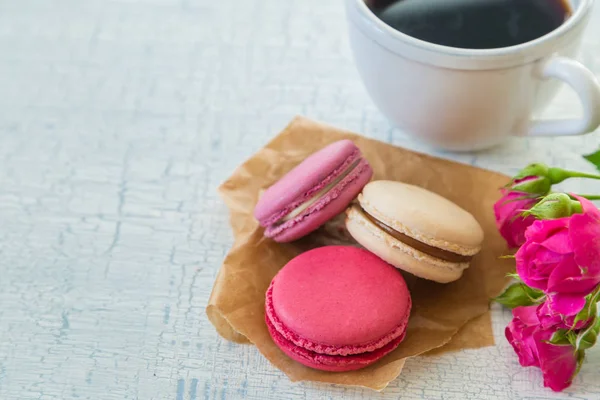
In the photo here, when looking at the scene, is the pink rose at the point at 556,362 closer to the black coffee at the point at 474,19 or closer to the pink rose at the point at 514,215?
the pink rose at the point at 514,215

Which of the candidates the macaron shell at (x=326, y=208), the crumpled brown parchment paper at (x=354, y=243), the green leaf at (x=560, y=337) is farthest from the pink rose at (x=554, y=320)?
the macaron shell at (x=326, y=208)

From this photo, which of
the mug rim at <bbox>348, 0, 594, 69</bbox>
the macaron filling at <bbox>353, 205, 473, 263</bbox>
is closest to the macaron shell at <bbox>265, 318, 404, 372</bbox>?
the macaron filling at <bbox>353, 205, 473, 263</bbox>

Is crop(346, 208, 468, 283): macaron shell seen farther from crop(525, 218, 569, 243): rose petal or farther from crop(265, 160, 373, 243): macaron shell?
crop(525, 218, 569, 243): rose petal

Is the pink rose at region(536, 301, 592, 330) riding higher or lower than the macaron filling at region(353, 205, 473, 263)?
higher

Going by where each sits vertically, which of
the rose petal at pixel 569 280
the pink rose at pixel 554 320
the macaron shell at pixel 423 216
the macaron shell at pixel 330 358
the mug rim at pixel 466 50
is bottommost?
the macaron shell at pixel 330 358

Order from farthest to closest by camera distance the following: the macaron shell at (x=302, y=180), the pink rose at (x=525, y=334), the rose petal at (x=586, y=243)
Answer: the macaron shell at (x=302, y=180), the pink rose at (x=525, y=334), the rose petal at (x=586, y=243)

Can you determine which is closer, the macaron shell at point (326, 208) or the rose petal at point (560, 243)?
the rose petal at point (560, 243)

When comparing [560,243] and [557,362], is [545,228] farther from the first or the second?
[557,362]

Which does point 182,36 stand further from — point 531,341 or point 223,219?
point 531,341
